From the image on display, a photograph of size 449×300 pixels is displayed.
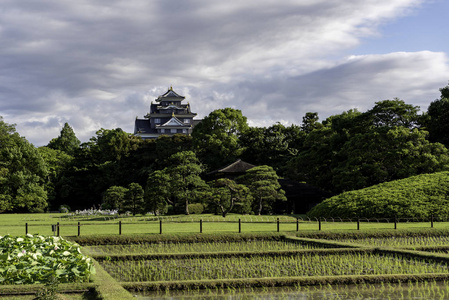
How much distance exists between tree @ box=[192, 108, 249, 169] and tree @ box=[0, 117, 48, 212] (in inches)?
643

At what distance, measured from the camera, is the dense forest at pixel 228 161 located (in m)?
33.1

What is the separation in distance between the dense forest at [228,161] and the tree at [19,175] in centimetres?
Answer: 10

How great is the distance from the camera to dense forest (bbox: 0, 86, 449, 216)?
3306 cm

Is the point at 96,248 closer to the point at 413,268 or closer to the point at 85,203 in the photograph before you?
the point at 413,268

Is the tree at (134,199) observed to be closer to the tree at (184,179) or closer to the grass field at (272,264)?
the tree at (184,179)

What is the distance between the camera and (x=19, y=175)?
46906 mm

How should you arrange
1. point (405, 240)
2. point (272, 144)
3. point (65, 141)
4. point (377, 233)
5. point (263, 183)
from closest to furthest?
point (405, 240)
point (377, 233)
point (263, 183)
point (272, 144)
point (65, 141)

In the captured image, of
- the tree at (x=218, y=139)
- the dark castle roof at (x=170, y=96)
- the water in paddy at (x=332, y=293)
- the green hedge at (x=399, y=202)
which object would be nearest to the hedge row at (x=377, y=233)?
the green hedge at (x=399, y=202)

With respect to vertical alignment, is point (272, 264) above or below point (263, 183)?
below

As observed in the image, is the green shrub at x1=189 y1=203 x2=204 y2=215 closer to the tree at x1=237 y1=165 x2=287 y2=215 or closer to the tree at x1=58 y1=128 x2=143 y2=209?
the tree at x1=237 y1=165 x2=287 y2=215

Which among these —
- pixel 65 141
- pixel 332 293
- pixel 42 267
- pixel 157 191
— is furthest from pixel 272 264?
pixel 65 141

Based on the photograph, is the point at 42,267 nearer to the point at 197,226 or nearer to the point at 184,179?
the point at 197,226

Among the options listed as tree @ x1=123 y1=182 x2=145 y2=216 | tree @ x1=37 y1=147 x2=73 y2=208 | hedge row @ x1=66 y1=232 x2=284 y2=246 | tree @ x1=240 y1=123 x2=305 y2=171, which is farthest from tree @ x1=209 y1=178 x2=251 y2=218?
tree @ x1=37 y1=147 x2=73 y2=208

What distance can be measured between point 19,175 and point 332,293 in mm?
43273
